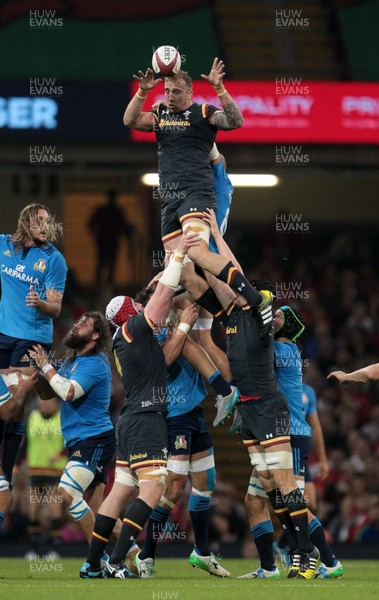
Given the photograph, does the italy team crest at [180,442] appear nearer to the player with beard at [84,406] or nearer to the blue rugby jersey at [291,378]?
the player with beard at [84,406]

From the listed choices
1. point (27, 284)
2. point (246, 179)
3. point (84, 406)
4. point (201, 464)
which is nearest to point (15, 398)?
point (84, 406)

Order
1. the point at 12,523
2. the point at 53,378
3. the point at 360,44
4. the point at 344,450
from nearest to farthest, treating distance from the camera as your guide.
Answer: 1. the point at 53,378
2. the point at 12,523
3. the point at 344,450
4. the point at 360,44

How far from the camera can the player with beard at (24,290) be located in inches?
450

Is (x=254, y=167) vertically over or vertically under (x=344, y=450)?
over

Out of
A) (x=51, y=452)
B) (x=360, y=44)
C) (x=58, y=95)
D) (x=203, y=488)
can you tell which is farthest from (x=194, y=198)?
(x=360, y=44)

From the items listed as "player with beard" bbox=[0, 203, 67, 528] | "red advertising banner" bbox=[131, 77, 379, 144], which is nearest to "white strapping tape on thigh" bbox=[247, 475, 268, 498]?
"player with beard" bbox=[0, 203, 67, 528]

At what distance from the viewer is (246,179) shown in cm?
2205

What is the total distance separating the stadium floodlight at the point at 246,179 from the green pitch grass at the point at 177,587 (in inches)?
406

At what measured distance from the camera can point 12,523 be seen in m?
18.2

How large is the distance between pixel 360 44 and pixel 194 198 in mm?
11342

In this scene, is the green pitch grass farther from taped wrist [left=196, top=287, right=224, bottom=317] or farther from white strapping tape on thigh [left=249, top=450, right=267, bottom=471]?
taped wrist [left=196, top=287, right=224, bottom=317]

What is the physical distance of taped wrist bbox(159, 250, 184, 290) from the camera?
10195mm

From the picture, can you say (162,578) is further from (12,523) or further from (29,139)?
(29,139)

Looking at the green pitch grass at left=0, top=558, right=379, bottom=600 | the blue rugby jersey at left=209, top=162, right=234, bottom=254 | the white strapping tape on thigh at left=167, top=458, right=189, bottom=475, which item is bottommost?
the green pitch grass at left=0, top=558, right=379, bottom=600
